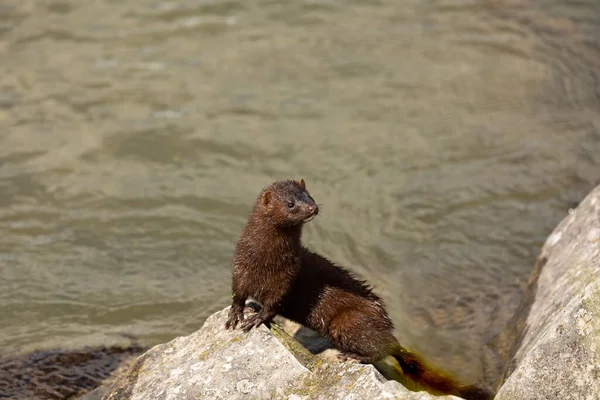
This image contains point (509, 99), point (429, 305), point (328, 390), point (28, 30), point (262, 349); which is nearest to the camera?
point (328, 390)

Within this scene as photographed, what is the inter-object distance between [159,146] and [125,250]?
1980 millimetres

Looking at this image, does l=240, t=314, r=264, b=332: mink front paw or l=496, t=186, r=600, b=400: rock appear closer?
l=496, t=186, r=600, b=400: rock

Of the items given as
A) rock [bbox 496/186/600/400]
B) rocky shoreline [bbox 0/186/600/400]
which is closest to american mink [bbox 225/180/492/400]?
rocky shoreline [bbox 0/186/600/400]

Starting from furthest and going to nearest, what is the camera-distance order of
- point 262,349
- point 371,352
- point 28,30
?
point 28,30 < point 371,352 < point 262,349

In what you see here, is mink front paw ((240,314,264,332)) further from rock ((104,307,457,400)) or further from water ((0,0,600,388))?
water ((0,0,600,388))

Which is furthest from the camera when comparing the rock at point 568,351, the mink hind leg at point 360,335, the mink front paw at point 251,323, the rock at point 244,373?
the mink hind leg at point 360,335

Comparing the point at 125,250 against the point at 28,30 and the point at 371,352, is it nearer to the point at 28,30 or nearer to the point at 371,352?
the point at 371,352

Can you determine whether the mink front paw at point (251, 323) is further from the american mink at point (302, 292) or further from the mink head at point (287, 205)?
the mink head at point (287, 205)

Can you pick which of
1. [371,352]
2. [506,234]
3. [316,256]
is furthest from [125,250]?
[506,234]

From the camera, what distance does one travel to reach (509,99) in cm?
1070

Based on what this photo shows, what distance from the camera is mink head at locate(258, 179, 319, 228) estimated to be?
5.38 metres

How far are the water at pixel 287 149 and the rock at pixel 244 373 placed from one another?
1.69 meters

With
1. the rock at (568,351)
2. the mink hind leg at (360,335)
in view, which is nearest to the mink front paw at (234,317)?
the mink hind leg at (360,335)

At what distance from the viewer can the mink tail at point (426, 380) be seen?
5566 mm
